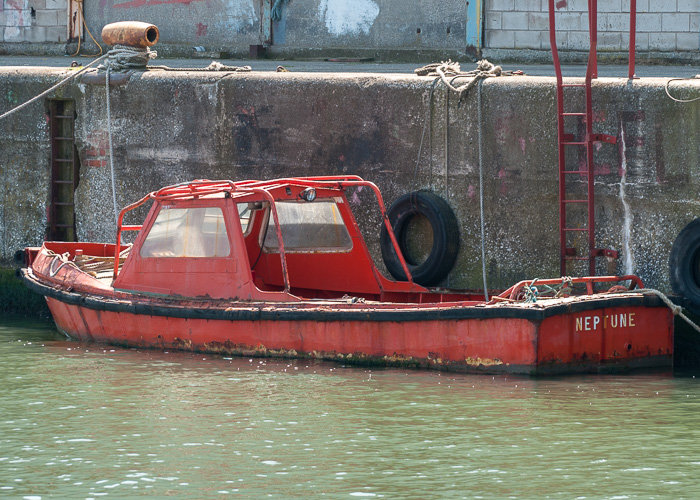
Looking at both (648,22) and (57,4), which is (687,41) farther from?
(57,4)

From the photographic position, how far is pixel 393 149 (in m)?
10.9

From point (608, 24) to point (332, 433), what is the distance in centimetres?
1067

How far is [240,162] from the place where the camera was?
11516 mm

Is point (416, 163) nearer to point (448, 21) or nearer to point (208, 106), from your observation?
point (208, 106)

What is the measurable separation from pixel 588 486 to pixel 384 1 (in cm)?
1196

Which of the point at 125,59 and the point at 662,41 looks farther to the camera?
the point at 662,41

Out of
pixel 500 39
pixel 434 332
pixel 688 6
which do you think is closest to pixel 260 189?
pixel 434 332

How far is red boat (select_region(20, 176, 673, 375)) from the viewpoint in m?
8.60

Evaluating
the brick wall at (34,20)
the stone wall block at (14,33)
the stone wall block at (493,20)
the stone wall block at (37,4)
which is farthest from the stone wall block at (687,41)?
the stone wall block at (14,33)

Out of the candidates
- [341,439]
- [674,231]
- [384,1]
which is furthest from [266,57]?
[341,439]

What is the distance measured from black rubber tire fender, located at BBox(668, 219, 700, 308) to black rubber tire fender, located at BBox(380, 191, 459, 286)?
1.89m

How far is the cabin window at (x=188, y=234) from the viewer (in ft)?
31.5

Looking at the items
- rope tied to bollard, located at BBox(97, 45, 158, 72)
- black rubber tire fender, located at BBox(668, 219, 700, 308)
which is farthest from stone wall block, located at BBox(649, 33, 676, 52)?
black rubber tire fender, located at BBox(668, 219, 700, 308)

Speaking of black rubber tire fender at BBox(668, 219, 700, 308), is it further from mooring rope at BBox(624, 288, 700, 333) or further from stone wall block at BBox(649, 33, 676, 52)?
stone wall block at BBox(649, 33, 676, 52)
